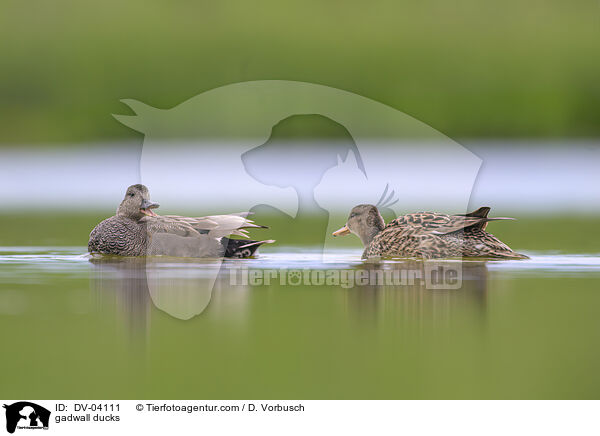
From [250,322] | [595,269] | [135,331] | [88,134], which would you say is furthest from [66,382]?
[88,134]

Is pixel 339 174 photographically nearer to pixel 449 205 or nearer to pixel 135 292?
pixel 449 205

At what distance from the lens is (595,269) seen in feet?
20.0

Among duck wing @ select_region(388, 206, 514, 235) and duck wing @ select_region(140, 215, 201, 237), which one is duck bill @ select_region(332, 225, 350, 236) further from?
duck wing @ select_region(140, 215, 201, 237)

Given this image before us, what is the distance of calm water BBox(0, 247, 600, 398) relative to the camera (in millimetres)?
4172

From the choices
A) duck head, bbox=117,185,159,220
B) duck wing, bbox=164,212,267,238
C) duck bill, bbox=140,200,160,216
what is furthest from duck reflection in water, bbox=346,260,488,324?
duck head, bbox=117,185,159,220

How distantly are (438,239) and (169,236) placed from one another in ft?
5.85

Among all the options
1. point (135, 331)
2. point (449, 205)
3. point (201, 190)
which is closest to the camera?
point (135, 331)

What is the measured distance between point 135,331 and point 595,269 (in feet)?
9.48

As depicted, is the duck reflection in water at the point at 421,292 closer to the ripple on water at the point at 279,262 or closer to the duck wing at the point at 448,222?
the ripple on water at the point at 279,262

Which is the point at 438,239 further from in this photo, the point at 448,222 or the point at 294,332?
the point at 294,332

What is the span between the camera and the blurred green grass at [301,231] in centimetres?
719

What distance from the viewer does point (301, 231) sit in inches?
305

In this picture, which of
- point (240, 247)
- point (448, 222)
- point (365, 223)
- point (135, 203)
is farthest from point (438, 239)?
point (135, 203)

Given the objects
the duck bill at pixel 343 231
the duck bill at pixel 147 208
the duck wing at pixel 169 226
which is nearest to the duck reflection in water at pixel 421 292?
the duck bill at pixel 343 231
